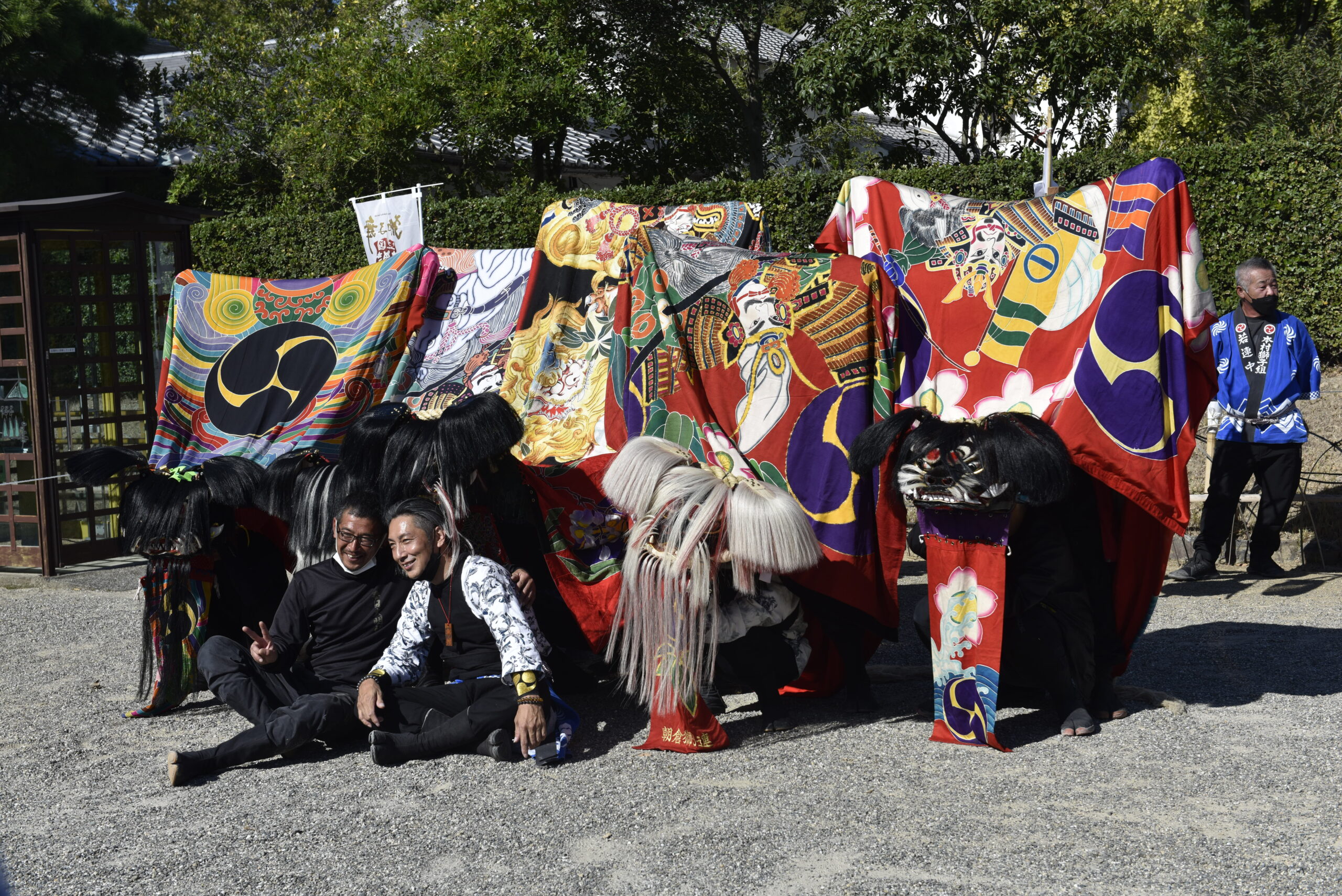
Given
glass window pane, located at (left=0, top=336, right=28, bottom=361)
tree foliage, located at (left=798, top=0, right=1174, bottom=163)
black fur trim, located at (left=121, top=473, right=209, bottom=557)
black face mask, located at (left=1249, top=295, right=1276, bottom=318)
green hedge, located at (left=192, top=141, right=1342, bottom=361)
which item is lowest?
black fur trim, located at (left=121, top=473, right=209, bottom=557)

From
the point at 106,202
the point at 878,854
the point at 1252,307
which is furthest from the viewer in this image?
the point at 106,202

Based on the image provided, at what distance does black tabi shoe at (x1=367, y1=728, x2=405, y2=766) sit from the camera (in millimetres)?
3799

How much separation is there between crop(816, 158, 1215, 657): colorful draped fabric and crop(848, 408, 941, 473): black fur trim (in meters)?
0.31

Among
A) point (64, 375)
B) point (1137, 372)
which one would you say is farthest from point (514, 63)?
point (1137, 372)

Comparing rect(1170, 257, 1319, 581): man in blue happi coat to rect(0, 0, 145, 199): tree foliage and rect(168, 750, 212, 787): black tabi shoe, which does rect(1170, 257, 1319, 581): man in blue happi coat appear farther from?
rect(0, 0, 145, 199): tree foliage

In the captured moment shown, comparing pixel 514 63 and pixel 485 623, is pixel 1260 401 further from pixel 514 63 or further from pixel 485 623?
pixel 514 63

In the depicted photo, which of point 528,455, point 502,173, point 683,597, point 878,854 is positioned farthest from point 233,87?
point 878,854

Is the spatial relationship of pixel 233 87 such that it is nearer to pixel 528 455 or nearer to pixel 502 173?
pixel 502 173

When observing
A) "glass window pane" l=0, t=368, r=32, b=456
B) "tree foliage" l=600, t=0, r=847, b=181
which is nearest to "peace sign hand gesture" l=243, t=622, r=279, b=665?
"glass window pane" l=0, t=368, r=32, b=456

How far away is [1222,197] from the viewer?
8.43 m

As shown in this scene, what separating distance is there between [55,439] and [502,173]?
7292 mm

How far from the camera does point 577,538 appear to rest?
4320 mm

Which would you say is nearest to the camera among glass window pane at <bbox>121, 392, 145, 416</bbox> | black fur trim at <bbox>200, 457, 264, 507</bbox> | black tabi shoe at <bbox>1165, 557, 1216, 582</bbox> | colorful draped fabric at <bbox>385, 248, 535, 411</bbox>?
black fur trim at <bbox>200, 457, 264, 507</bbox>

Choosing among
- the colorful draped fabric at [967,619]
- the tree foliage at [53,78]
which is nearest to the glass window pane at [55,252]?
the tree foliage at [53,78]
